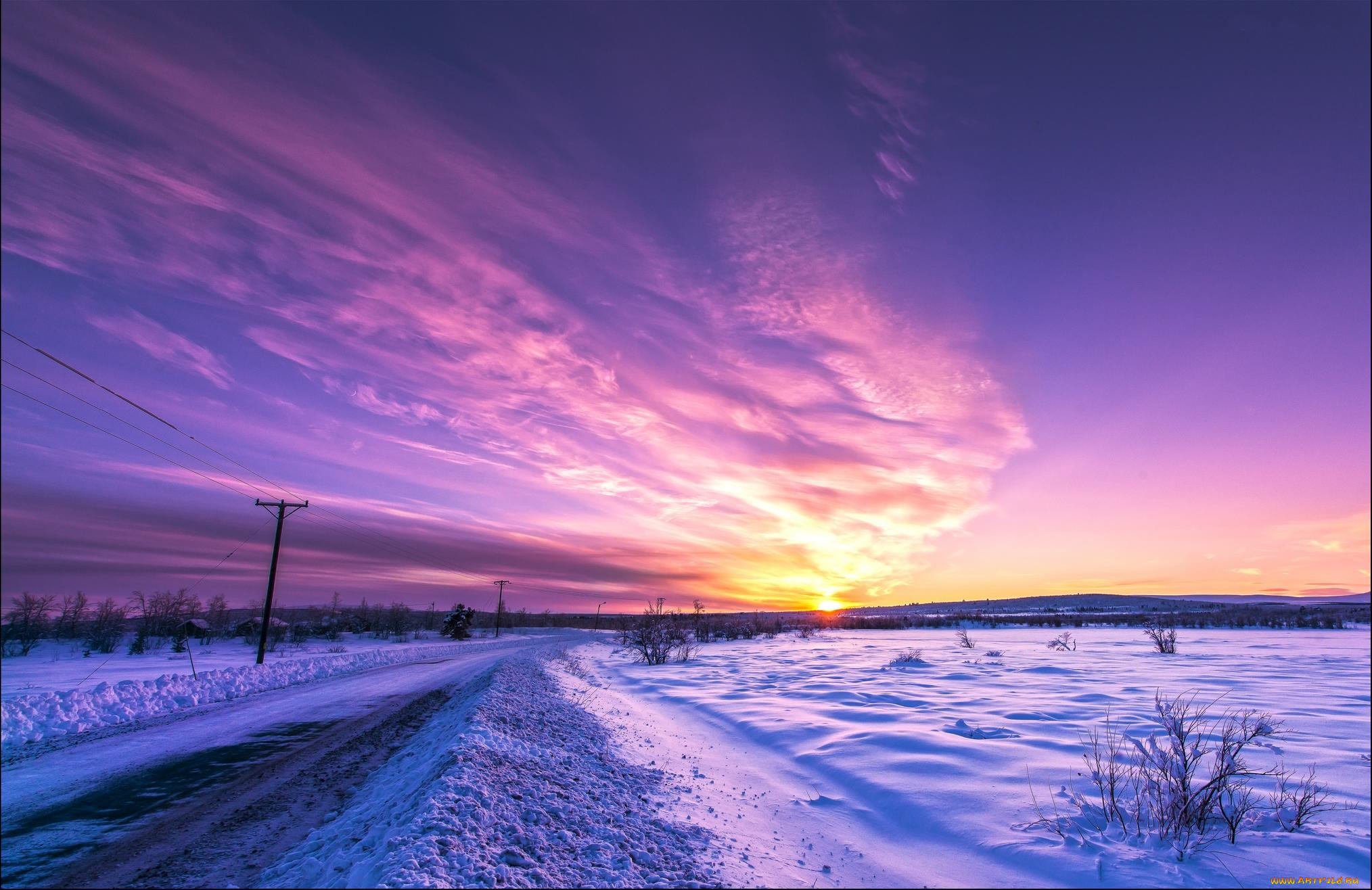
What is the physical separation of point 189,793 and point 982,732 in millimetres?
11362

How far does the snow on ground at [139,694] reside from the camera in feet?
37.6

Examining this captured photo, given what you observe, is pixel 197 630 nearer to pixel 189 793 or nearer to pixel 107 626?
pixel 107 626

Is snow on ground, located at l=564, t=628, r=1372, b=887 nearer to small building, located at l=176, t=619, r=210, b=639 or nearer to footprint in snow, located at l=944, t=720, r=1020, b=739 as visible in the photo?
footprint in snow, located at l=944, t=720, r=1020, b=739

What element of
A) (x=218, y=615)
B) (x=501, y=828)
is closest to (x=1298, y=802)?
(x=501, y=828)

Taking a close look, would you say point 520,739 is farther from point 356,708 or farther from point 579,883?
point 356,708

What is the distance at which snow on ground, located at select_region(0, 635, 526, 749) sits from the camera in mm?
11453

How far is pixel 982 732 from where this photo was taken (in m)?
8.91

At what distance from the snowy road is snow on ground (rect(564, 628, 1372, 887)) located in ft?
13.9

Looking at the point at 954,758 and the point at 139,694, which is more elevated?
the point at 954,758

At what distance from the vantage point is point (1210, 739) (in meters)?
7.68

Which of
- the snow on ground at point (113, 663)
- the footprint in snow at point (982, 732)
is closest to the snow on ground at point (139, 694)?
the snow on ground at point (113, 663)

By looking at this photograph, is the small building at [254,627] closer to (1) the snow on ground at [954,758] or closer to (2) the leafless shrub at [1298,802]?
(1) the snow on ground at [954,758]

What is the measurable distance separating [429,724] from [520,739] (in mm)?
3657

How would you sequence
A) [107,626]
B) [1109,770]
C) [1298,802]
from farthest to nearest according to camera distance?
[107,626]
[1109,770]
[1298,802]
